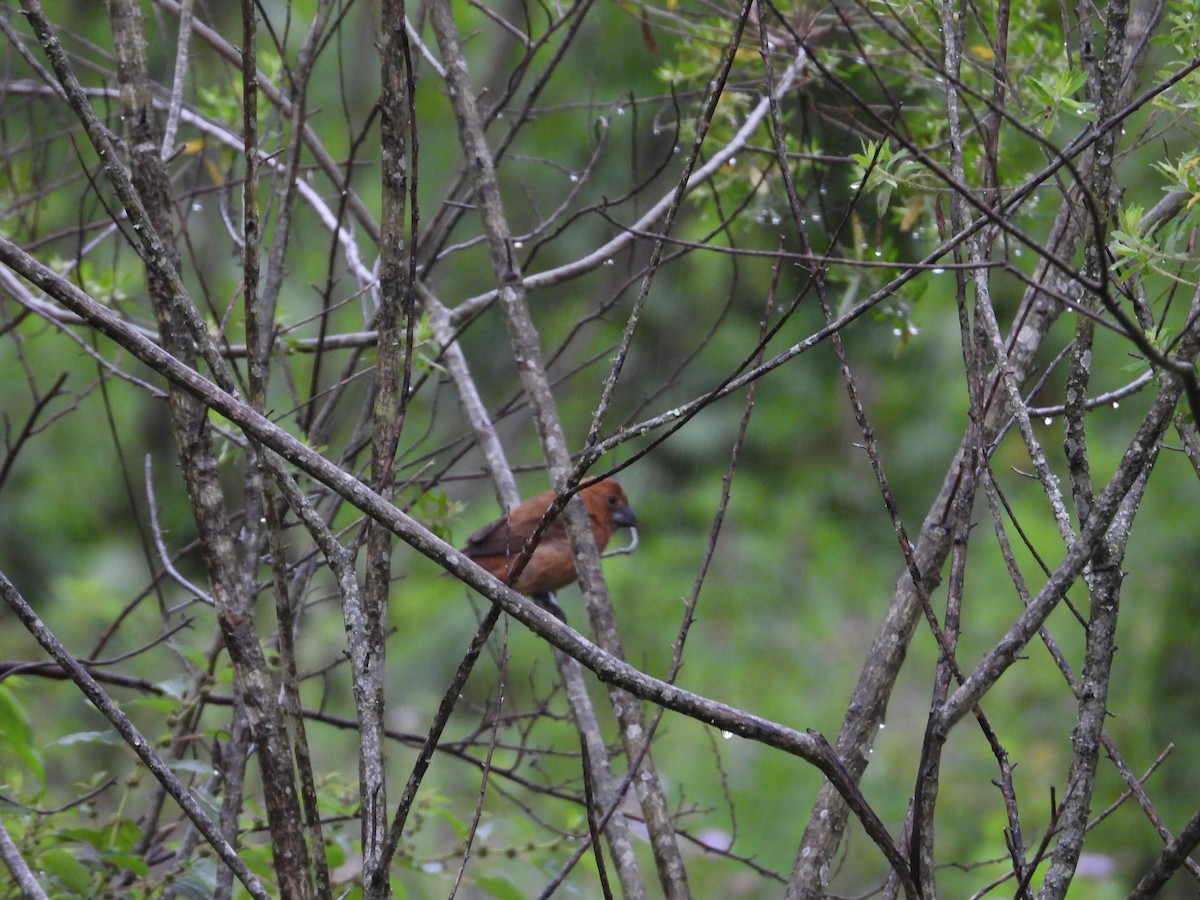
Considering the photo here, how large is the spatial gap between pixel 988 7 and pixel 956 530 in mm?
1718

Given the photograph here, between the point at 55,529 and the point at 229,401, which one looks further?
the point at 55,529

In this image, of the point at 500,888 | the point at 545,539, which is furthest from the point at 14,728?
the point at 545,539

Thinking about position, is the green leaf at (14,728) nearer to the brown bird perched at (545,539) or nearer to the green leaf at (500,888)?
the green leaf at (500,888)

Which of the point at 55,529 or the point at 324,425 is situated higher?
the point at 55,529

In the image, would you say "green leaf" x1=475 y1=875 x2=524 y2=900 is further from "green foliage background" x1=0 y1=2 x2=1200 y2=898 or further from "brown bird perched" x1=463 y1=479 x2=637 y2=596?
"green foliage background" x1=0 y1=2 x2=1200 y2=898

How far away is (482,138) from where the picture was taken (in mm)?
2486

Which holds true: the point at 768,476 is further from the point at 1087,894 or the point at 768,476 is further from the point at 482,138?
the point at 482,138

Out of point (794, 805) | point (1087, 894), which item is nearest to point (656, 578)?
point (794, 805)

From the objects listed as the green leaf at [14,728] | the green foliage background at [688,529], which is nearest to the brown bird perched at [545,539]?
the green foliage background at [688,529]

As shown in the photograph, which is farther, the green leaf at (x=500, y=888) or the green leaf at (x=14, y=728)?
the green leaf at (x=500, y=888)

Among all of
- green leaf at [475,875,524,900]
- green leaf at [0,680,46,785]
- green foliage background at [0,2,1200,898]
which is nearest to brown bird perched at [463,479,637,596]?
green foliage background at [0,2,1200,898]

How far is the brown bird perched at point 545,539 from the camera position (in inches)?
189

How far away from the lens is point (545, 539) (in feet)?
16.8

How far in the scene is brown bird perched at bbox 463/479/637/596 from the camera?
4797 millimetres
